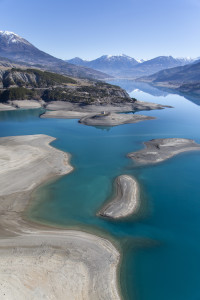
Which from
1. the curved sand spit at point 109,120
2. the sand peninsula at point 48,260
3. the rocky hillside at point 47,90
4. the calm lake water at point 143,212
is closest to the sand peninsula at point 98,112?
the curved sand spit at point 109,120

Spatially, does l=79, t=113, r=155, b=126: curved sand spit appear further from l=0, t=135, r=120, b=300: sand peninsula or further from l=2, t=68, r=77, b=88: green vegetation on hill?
l=2, t=68, r=77, b=88: green vegetation on hill

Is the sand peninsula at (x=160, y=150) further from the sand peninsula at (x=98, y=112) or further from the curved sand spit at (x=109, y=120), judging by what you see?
the sand peninsula at (x=98, y=112)

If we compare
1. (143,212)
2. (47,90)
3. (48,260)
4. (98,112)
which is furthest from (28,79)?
(48,260)

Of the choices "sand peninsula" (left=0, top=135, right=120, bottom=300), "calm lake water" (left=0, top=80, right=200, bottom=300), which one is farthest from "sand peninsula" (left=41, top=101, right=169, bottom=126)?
"sand peninsula" (left=0, top=135, right=120, bottom=300)

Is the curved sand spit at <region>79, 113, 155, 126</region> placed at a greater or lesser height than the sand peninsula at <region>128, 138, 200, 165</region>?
greater

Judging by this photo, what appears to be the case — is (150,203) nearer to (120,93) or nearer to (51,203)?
(51,203)
